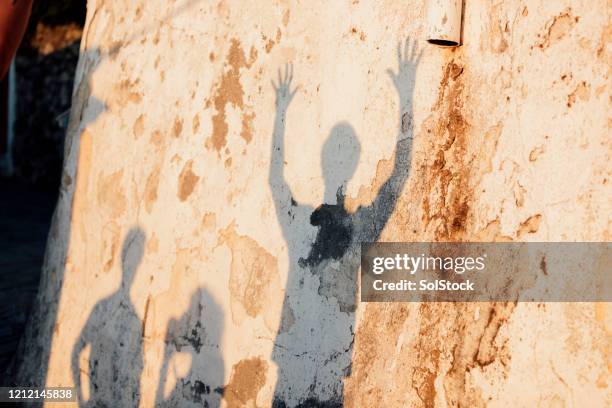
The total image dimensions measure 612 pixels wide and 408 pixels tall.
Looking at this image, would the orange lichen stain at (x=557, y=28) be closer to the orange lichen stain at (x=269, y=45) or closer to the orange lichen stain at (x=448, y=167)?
the orange lichen stain at (x=448, y=167)

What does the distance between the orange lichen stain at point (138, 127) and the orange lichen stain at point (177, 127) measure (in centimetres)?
21

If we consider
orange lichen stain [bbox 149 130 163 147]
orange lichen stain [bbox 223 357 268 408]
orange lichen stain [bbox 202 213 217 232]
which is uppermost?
orange lichen stain [bbox 149 130 163 147]

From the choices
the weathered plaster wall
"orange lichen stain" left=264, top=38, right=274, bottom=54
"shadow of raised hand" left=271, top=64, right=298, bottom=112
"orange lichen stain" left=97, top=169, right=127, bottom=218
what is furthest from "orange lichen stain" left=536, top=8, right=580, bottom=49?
"orange lichen stain" left=97, top=169, right=127, bottom=218

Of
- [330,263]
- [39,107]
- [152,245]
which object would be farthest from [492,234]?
[39,107]

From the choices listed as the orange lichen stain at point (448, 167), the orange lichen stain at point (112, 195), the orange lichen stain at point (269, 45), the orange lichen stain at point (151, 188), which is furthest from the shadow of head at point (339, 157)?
the orange lichen stain at point (112, 195)

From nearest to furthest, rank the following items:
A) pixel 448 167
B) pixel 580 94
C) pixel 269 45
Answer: pixel 580 94, pixel 448 167, pixel 269 45

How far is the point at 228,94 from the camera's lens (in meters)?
2.48

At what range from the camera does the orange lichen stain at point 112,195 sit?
280 cm

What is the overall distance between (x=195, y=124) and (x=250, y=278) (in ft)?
2.27

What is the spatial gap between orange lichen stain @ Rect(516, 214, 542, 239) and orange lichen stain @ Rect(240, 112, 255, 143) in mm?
1059

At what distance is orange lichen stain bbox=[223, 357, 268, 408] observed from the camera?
7.26ft

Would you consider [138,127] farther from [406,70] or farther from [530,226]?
[530,226]

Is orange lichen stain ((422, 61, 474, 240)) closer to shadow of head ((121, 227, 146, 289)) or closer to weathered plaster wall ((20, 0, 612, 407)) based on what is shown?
weathered plaster wall ((20, 0, 612, 407))

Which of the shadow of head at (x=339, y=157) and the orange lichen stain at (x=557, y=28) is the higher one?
the orange lichen stain at (x=557, y=28)
